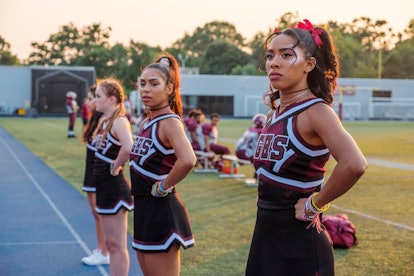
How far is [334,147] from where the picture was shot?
278 cm

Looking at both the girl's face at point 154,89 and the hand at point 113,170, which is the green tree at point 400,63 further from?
the girl's face at point 154,89

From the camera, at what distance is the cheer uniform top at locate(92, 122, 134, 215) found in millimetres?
5375

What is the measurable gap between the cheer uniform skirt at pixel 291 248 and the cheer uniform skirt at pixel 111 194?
8.25 feet

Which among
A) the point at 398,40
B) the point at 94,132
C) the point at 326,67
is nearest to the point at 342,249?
the point at 94,132

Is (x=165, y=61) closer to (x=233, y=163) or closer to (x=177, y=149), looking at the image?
(x=177, y=149)

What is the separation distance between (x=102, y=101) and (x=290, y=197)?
10.1 ft

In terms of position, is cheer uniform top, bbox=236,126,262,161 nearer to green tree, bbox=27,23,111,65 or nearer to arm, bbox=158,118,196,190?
arm, bbox=158,118,196,190

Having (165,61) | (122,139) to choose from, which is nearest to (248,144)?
(122,139)

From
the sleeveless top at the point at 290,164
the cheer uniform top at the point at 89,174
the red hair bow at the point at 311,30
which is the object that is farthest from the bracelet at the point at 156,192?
the cheer uniform top at the point at 89,174

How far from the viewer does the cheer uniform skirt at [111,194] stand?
536cm

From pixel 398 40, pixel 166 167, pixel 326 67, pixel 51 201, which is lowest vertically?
pixel 51 201

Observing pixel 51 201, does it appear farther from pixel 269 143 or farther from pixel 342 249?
pixel 269 143

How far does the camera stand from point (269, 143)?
2988 millimetres

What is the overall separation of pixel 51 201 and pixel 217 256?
471cm
